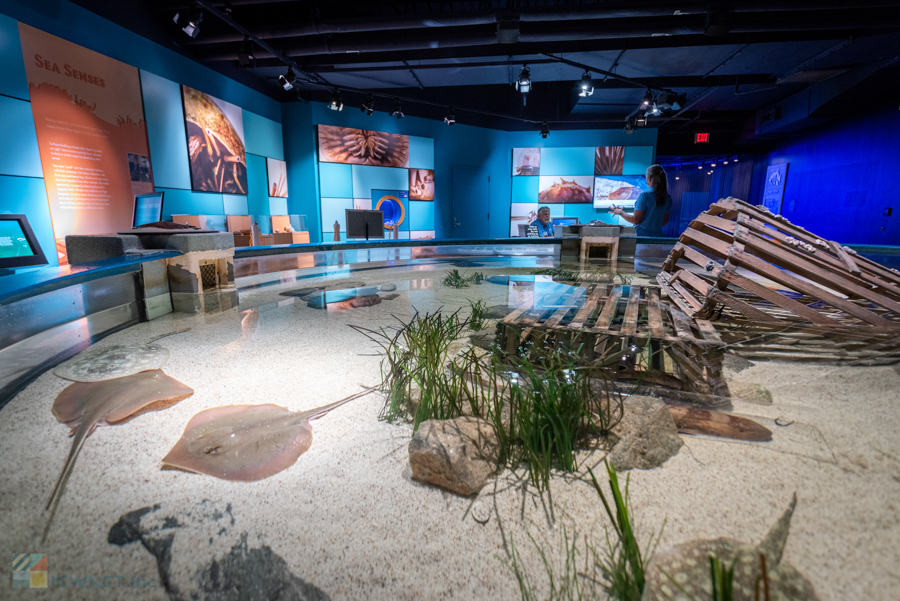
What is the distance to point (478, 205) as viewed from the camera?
10.9 meters

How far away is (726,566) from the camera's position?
80cm

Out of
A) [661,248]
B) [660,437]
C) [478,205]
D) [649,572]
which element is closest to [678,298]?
[660,437]

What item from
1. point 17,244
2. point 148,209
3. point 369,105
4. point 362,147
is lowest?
point 17,244

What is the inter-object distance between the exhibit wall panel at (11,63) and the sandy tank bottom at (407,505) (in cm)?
431

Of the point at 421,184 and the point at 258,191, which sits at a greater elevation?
the point at 421,184

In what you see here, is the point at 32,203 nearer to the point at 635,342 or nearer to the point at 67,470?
the point at 67,470

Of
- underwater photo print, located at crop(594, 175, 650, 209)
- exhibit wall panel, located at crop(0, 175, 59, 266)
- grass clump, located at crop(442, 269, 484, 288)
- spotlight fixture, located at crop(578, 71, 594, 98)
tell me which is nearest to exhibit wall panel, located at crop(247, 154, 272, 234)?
exhibit wall panel, located at crop(0, 175, 59, 266)

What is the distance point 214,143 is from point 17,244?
4568mm

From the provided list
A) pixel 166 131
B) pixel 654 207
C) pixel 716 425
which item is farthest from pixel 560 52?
pixel 716 425

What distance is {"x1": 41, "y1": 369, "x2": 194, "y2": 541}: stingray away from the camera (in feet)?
5.06

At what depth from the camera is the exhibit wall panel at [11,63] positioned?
13.0ft

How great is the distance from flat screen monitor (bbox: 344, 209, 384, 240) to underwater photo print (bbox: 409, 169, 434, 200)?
12.0ft

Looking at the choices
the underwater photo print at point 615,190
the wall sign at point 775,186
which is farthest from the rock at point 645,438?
the wall sign at point 775,186

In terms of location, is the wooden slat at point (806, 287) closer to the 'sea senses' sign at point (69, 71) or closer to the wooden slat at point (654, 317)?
the wooden slat at point (654, 317)
